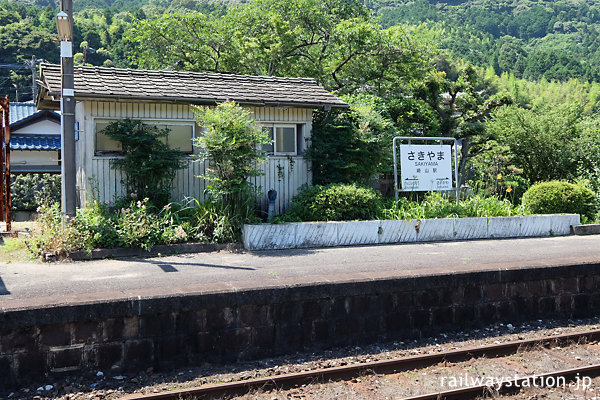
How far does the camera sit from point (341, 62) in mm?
22859

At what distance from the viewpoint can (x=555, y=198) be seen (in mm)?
15266

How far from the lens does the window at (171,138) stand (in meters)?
12.6

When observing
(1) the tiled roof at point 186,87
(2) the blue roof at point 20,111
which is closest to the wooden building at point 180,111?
(1) the tiled roof at point 186,87

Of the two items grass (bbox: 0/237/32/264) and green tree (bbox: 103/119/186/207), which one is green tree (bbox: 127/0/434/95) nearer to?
green tree (bbox: 103/119/186/207)

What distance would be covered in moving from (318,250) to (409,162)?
4.00 metres

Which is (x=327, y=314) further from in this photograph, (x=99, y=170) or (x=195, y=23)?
(x=195, y=23)

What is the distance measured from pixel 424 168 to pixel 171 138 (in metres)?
6.53

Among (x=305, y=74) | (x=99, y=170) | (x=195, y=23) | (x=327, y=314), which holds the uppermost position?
(x=195, y=23)

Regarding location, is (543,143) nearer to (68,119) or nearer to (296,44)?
(296,44)

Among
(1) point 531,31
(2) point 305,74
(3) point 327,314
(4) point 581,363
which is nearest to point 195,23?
(2) point 305,74

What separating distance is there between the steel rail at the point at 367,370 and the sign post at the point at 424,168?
675cm

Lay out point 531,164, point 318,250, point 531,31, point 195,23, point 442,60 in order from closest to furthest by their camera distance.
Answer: point 318,250, point 531,164, point 195,23, point 442,60, point 531,31

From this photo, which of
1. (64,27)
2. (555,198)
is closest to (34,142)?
(64,27)

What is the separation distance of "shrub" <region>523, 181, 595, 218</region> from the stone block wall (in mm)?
5953
